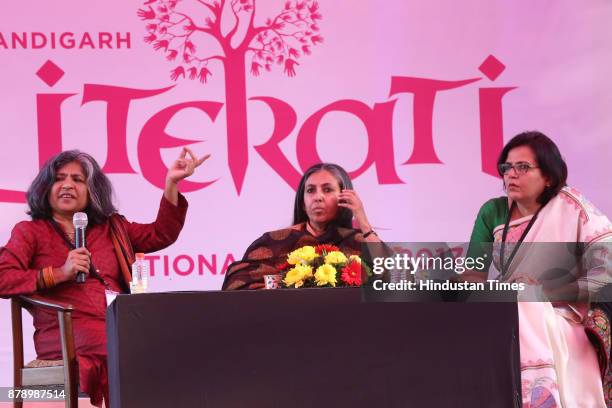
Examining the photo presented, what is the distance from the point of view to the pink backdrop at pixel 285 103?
5.56 metres

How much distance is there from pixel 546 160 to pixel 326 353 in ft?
5.58

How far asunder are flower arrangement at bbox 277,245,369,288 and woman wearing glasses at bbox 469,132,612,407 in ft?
2.11

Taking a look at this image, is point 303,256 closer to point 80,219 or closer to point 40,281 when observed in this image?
point 80,219

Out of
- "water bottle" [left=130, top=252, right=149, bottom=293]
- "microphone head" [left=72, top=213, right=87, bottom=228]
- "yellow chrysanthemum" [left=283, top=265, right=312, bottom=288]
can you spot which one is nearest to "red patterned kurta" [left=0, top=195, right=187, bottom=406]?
"microphone head" [left=72, top=213, right=87, bottom=228]

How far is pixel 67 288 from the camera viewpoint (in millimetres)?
4430

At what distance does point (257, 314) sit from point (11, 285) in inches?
59.9

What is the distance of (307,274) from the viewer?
12.3 ft

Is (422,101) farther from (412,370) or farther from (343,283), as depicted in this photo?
(412,370)

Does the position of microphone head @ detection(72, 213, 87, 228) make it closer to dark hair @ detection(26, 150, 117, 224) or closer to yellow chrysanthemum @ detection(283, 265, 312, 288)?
Result: dark hair @ detection(26, 150, 117, 224)

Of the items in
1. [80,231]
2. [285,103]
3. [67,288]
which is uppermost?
[285,103]

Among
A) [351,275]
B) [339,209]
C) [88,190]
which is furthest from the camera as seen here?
[339,209]

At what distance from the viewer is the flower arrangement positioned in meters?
3.69

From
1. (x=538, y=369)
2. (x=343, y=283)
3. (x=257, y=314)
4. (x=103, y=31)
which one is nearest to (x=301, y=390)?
(x=257, y=314)

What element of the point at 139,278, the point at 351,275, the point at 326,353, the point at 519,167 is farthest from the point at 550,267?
the point at 139,278
